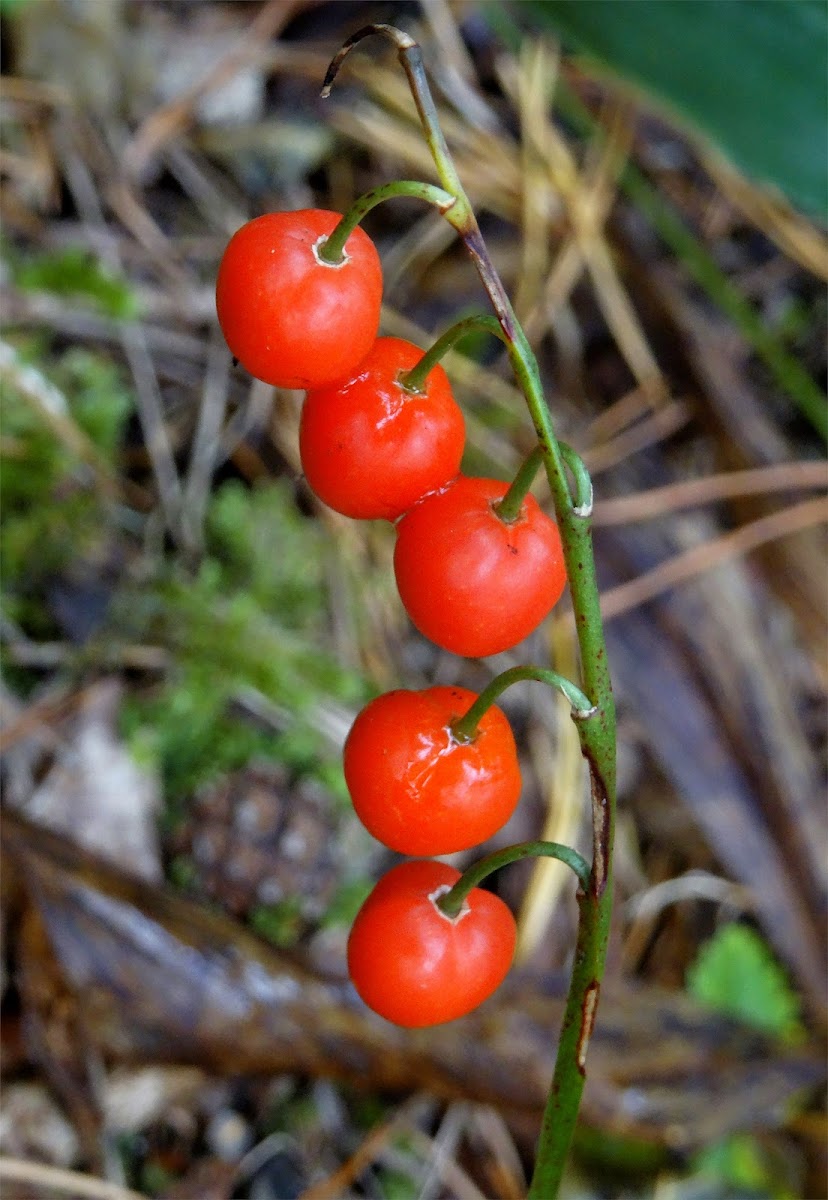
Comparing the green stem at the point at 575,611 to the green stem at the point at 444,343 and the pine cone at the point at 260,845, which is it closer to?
the green stem at the point at 444,343

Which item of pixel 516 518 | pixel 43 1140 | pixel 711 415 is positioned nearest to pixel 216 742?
pixel 43 1140

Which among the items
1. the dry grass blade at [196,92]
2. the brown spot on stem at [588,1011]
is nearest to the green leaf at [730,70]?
the dry grass blade at [196,92]

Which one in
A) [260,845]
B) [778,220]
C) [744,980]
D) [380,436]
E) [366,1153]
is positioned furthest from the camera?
[778,220]

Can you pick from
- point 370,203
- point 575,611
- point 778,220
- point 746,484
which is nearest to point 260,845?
point 575,611

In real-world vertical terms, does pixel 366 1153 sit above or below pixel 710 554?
below

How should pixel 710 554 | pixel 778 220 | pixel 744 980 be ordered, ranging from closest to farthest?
1. pixel 744 980
2. pixel 710 554
3. pixel 778 220

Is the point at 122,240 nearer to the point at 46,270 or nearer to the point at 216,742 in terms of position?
the point at 46,270

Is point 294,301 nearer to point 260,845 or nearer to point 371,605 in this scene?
point 260,845
